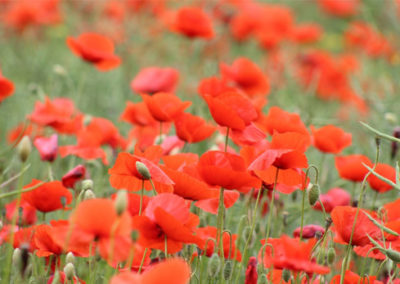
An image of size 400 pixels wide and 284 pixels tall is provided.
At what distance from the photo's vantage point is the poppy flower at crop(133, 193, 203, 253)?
115cm

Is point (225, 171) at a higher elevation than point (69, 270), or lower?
higher

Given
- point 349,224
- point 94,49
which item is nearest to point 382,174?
point 349,224

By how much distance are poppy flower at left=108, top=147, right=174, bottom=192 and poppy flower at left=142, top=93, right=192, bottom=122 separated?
0.32 meters

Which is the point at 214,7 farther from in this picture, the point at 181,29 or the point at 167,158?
the point at 167,158

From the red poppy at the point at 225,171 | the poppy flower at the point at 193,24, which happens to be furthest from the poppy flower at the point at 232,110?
the poppy flower at the point at 193,24

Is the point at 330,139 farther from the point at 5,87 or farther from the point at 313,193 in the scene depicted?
the point at 5,87

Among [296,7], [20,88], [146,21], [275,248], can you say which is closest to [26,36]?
[146,21]

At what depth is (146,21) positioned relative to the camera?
4633mm

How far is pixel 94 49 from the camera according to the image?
2.47 m

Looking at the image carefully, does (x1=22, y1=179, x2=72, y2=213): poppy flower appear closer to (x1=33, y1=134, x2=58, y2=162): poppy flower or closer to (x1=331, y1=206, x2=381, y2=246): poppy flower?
(x1=33, y1=134, x2=58, y2=162): poppy flower

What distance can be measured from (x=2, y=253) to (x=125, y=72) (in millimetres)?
2548

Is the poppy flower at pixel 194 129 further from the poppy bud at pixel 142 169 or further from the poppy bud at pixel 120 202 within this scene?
the poppy bud at pixel 120 202

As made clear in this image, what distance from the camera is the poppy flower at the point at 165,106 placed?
1.70m

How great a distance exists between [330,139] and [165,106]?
46cm
